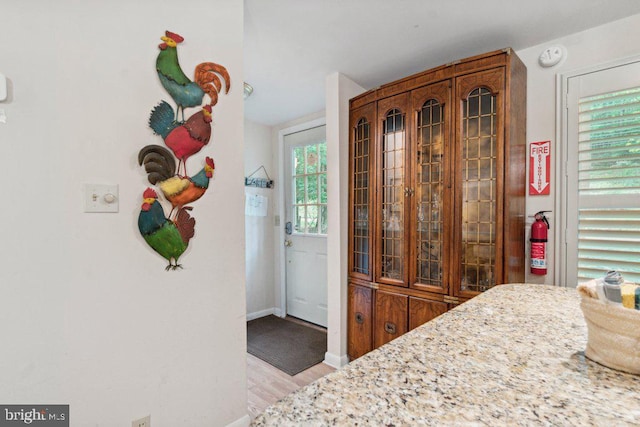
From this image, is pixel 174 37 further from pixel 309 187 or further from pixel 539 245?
pixel 539 245

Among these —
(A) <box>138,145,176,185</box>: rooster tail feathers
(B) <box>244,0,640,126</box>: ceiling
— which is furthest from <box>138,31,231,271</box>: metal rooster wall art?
(B) <box>244,0,640,126</box>: ceiling

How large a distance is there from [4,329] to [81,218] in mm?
453

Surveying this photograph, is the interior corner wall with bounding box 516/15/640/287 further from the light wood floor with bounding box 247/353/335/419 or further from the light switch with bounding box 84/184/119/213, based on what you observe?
the light switch with bounding box 84/184/119/213

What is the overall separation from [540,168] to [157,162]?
226 centimetres

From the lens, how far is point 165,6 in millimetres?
1367

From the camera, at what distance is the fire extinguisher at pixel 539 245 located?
74.2 inches

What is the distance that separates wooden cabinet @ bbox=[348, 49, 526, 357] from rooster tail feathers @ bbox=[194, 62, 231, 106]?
3.93 ft

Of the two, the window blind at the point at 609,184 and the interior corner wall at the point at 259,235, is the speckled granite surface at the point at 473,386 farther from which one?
the interior corner wall at the point at 259,235

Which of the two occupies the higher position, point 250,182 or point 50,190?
point 250,182

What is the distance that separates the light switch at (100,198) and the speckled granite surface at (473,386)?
115 cm

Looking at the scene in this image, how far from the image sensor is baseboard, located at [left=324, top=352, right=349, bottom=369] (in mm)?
2473

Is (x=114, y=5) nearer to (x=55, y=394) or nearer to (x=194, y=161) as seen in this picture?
(x=194, y=161)

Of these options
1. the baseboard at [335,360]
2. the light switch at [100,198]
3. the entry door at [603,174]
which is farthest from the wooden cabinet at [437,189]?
the light switch at [100,198]

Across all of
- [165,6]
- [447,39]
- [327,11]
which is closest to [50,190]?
[165,6]
